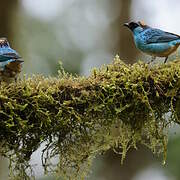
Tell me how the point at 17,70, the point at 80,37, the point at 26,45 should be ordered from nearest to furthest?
the point at 17,70, the point at 26,45, the point at 80,37

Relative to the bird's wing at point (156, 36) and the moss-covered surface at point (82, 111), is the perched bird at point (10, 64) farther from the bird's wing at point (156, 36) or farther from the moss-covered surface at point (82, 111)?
the bird's wing at point (156, 36)

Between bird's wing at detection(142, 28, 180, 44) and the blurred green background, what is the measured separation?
10.1 feet

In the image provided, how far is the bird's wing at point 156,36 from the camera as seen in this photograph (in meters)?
3.97

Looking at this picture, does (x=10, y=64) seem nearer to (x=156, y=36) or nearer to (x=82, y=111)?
(x=82, y=111)

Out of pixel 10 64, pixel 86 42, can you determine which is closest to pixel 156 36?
pixel 10 64

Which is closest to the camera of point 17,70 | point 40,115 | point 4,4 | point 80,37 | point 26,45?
point 40,115

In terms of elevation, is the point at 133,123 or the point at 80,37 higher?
the point at 80,37

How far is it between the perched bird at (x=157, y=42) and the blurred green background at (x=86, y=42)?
309cm

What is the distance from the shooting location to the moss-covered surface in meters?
3.30

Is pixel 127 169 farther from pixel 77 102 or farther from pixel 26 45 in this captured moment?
pixel 77 102

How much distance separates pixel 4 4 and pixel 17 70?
3940 millimetres

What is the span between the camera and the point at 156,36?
4062 mm

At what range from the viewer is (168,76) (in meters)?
3.42

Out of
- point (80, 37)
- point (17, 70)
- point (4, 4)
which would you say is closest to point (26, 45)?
point (80, 37)
